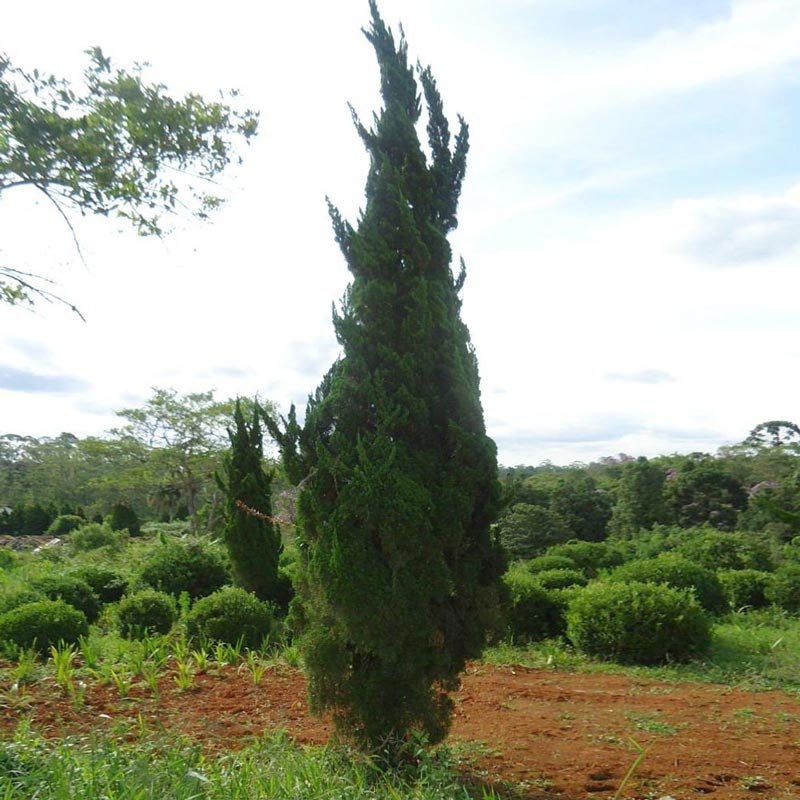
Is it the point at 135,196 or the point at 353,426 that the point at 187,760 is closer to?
the point at 353,426

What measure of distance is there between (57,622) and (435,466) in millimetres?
4968

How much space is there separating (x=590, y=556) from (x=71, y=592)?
338 inches

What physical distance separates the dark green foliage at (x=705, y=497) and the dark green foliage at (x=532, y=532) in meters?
3.64

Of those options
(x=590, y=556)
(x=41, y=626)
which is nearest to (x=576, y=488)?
(x=590, y=556)

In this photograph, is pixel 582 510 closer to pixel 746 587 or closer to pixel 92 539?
pixel 746 587

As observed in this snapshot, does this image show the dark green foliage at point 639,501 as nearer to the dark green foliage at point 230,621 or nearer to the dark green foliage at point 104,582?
the dark green foliage at point 104,582

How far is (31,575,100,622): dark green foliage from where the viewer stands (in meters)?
9.08

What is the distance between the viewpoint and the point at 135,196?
18.5 ft

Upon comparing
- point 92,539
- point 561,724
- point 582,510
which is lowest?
point 561,724

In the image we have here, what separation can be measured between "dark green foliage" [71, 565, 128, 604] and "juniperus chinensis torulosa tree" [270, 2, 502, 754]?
7.53 metres

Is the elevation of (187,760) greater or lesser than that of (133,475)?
lesser

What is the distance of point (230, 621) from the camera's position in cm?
757

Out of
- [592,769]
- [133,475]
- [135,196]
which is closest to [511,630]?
[592,769]

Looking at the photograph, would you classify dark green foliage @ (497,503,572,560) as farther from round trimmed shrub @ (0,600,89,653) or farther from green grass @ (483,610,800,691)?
round trimmed shrub @ (0,600,89,653)
